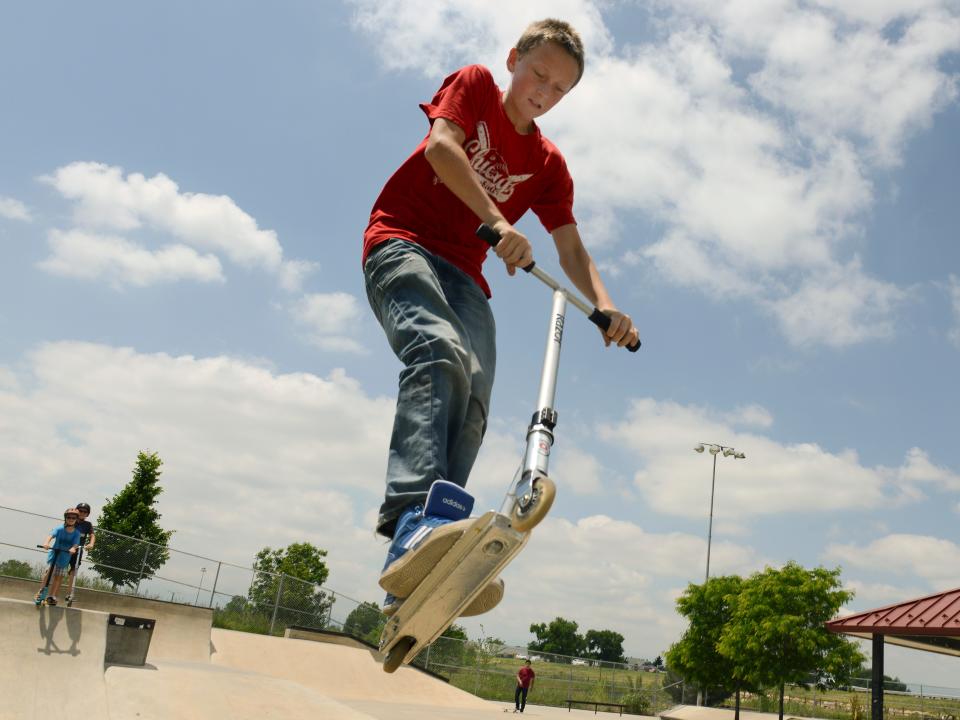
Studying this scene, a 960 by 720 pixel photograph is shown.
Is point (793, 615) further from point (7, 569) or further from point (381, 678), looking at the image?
point (7, 569)

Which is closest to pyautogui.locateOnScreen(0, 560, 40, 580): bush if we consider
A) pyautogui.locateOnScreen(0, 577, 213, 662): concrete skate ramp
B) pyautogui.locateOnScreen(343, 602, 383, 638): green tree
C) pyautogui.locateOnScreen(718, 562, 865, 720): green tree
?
pyautogui.locateOnScreen(0, 577, 213, 662): concrete skate ramp

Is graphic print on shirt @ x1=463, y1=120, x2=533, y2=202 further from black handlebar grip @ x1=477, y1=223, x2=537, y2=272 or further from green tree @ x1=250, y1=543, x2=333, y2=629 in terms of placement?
green tree @ x1=250, y1=543, x2=333, y2=629

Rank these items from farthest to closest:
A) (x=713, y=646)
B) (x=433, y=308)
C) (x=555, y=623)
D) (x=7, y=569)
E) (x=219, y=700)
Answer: (x=555, y=623), (x=713, y=646), (x=7, y=569), (x=219, y=700), (x=433, y=308)

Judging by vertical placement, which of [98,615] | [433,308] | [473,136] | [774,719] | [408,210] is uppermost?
[473,136]

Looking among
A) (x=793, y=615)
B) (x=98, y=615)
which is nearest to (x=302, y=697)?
(x=98, y=615)

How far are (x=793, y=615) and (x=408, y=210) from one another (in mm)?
36620

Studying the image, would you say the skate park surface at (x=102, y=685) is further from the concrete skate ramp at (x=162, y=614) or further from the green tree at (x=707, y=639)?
the green tree at (x=707, y=639)

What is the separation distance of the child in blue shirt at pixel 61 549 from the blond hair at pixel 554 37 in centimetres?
1269

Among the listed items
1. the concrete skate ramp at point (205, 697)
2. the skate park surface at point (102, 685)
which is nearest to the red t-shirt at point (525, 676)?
the skate park surface at point (102, 685)

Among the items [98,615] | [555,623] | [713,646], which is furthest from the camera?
[555,623]

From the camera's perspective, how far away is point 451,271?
3830 mm

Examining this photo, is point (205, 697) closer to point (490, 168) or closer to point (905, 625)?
point (490, 168)

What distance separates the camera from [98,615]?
10.5 meters

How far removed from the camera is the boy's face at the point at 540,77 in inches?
140
